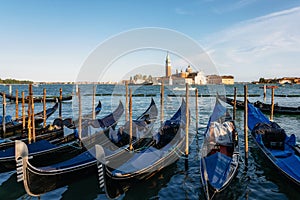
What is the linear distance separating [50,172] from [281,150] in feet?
24.7

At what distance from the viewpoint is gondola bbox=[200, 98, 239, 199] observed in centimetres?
576

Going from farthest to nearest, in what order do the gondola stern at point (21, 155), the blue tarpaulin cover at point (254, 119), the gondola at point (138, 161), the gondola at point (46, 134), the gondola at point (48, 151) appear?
the blue tarpaulin cover at point (254, 119), the gondola at point (46, 134), the gondola at point (48, 151), the gondola at point (138, 161), the gondola stern at point (21, 155)

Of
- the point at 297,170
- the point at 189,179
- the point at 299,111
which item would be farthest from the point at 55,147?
the point at 299,111

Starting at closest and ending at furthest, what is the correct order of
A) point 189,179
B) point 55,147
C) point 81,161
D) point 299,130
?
point 81,161 → point 189,179 → point 55,147 → point 299,130

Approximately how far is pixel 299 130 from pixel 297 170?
32.1 ft

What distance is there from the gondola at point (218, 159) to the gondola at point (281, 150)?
41.7 inches

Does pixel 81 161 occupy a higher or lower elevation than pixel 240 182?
higher

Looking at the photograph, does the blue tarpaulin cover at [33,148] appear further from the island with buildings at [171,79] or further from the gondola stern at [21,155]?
the island with buildings at [171,79]

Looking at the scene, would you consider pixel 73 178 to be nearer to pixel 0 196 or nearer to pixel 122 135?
pixel 0 196

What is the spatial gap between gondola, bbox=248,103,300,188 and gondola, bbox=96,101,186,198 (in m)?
3.20

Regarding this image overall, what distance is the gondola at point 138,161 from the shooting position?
5.98 metres

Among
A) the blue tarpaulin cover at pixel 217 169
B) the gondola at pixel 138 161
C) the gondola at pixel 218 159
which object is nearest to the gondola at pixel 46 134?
the gondola at pixel 138 161

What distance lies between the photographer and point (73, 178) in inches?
277

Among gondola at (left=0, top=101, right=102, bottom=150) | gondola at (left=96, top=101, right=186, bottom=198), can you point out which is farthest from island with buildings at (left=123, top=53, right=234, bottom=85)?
gondola at (left=0, top=101, right=102, bottom=150)
